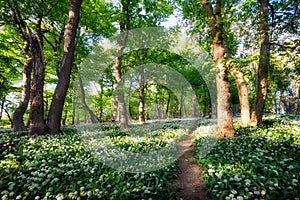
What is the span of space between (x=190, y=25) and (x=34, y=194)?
13907 millimetres

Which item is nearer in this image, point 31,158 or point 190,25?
point 31,158

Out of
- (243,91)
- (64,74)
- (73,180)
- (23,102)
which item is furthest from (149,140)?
(23,102)

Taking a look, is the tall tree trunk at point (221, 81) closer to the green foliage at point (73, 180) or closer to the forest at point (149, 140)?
the forest at point (149, 140)

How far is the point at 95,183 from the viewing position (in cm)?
436

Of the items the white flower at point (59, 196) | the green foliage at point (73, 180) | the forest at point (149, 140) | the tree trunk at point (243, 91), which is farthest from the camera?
the tree trunk at point (243, 91)

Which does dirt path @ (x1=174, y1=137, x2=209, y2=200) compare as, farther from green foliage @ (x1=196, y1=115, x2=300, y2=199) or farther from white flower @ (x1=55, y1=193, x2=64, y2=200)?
white flower @ (x1=55, y1=193, x2=64, y2=200)

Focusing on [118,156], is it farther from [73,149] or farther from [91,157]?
[73,149]

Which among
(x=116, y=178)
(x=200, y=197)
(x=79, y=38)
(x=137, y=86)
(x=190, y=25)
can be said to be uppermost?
(x=79, y=38)

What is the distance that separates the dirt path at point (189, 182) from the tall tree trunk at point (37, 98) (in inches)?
348

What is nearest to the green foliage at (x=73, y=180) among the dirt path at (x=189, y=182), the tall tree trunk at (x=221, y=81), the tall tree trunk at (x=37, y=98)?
the dirt path at (x=189, y=182)

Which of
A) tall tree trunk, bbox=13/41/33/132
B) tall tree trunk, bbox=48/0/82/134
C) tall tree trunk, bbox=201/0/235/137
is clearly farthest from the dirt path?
tall tree trunk, bbox=13/41/33/132

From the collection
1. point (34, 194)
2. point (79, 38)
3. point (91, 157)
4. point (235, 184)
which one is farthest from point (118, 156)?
point (79, 38)

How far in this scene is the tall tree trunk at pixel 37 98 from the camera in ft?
31.7

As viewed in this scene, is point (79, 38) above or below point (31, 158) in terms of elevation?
above
